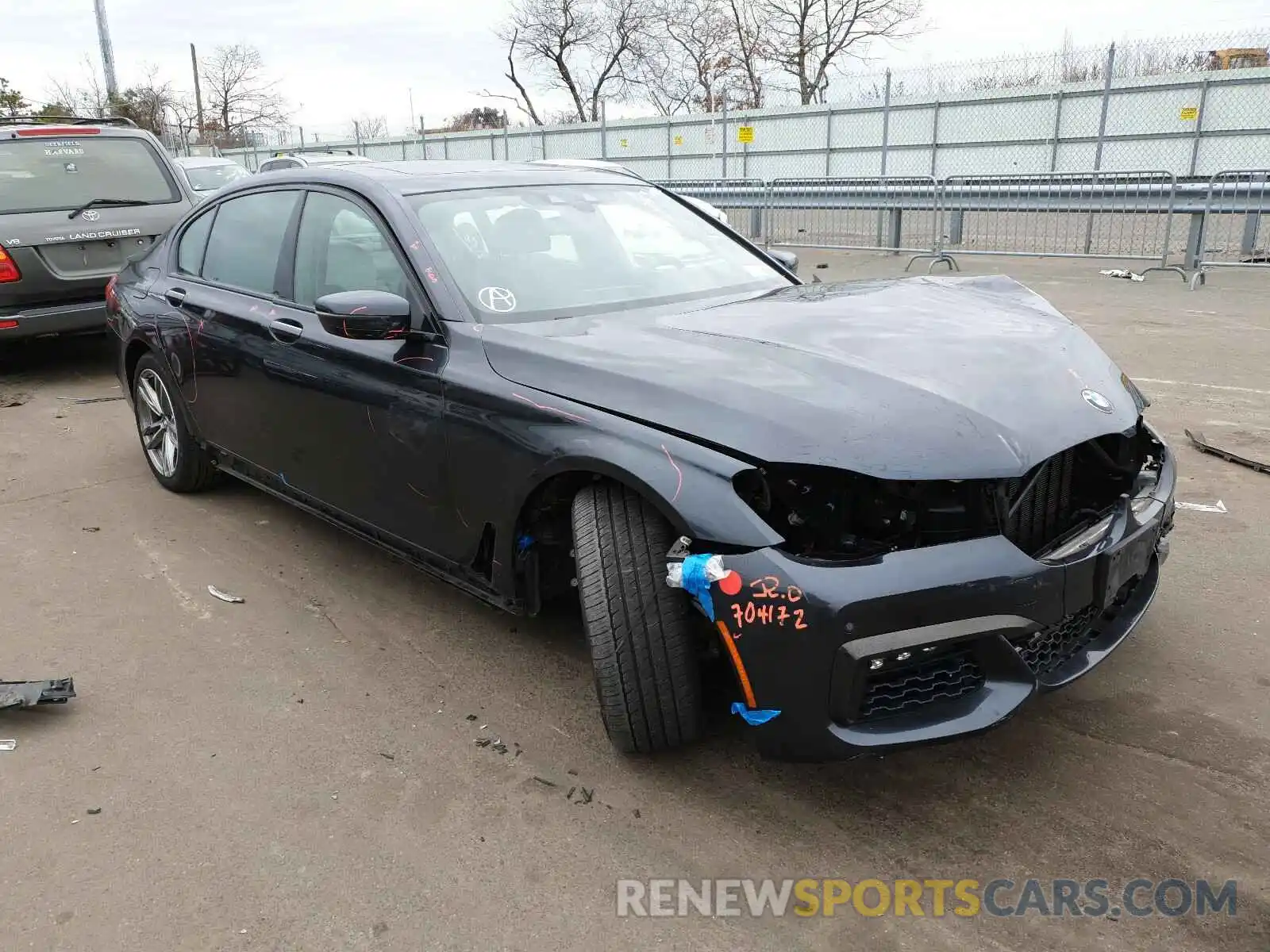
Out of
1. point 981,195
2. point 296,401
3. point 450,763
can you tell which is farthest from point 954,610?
point 981,195

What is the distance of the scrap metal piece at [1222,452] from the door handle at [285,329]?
4471mm

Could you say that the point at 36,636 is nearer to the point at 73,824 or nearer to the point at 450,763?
the point at 73,824

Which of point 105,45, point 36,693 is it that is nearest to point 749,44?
point 105,45

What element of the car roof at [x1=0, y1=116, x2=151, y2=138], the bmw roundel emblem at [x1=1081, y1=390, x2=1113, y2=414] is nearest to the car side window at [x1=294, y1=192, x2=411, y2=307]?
the bmw roundel emblem at [x1=1081, y1=390, x2=1113, y2=414]

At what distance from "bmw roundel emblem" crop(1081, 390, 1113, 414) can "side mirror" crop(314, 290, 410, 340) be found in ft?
6.53

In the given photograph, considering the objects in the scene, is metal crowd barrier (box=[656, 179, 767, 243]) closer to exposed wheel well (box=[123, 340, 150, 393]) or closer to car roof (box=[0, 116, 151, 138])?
car roof (box=[0, 116, 151, 138])

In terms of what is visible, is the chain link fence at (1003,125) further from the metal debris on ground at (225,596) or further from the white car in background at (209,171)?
the metal debris on ground at (225,596)

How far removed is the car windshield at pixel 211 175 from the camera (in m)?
13.5

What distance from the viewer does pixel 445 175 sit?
3711 millimetres

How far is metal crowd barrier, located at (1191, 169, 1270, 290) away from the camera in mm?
11117

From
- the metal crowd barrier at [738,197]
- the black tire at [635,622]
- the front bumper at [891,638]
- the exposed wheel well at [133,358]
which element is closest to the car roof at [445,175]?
the exposed wheel well at [133,358]

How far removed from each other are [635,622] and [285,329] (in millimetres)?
2054

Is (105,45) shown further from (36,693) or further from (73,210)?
(36,693)

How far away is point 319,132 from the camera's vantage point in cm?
3362
